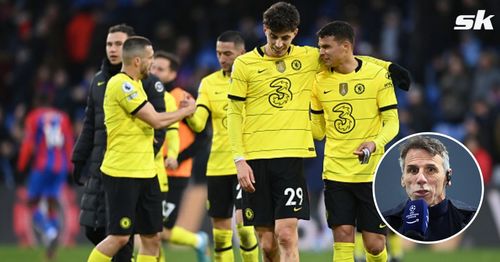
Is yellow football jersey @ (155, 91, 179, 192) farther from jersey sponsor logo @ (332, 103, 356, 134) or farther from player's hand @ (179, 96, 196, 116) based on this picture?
jersey sponsor logo @ (332, 103, 356, 134)

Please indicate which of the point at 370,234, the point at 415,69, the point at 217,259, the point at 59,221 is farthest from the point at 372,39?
the point at 370,234

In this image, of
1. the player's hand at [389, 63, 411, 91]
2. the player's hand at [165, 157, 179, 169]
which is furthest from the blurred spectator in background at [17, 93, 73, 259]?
the player's hand at [389, 63, 411, 91]

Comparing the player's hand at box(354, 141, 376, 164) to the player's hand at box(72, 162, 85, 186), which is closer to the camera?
the player's hand at box(354, 141, 376, 164)

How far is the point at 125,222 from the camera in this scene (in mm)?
10023

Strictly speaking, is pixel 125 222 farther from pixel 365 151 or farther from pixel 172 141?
pixel 365 151

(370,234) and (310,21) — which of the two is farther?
(310,21)

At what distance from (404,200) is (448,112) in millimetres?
10465

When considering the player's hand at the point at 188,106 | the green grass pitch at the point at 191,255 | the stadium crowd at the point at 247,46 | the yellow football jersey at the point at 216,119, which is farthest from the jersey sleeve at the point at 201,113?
the stadium crowd at the point at 247,46

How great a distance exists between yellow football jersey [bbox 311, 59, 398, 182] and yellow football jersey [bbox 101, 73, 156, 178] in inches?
61.2

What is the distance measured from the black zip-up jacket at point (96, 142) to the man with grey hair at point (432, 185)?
284 cm

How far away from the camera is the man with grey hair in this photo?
851cm

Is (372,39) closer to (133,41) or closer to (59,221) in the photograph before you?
(59,221)

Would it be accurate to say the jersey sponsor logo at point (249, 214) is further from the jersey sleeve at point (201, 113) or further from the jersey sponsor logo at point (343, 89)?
the jersey sleeve at point (201, 113)

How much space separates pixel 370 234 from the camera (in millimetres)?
9836
